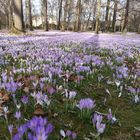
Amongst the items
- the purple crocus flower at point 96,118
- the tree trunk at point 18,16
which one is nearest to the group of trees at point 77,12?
the tree trunk at point 18,16

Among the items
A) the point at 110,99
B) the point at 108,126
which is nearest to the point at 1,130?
the point at 108,126

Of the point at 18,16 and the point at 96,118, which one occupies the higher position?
the point at 18,16

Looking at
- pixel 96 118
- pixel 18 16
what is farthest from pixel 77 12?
pixel 96 118

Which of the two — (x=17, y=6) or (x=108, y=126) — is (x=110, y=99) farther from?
(x=17, y=6)

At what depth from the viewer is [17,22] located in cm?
2169

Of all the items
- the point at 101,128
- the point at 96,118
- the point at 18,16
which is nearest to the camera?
the point at 101,128

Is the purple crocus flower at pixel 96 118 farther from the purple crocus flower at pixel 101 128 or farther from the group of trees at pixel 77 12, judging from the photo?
the group of trees at pixel 77 12

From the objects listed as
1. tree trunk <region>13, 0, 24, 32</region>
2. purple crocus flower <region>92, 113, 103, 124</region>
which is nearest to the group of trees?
tree trunk <region>13, 0, 24, 32</region>

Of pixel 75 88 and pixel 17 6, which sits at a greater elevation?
pixel 17 6

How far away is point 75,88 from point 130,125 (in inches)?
49.4

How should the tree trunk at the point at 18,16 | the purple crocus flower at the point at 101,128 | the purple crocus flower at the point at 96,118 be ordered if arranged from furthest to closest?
1. the tree trunk at the point at 18,16
2. the purple crocus flower at the point at 96,118
3. the purple crocus flower at the point at 101,128

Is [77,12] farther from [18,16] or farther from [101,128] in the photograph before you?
[101,128]

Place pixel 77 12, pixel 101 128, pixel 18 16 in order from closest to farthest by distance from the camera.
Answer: pixel 101 128
pixel 18 16
pixel 77 12

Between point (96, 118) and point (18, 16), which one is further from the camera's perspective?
point (18, 16)
